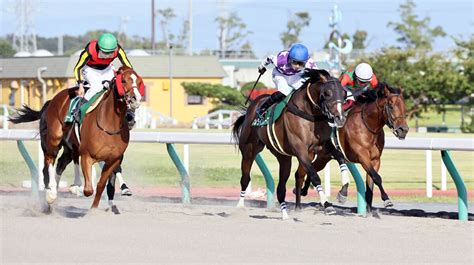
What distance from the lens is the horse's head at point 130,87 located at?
10.8 metres

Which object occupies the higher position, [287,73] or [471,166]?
[287,73]

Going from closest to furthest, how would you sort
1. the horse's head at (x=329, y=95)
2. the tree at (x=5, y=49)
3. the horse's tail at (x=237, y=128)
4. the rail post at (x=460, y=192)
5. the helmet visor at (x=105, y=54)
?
the horse's head at (x=329, y=95) < the rail post at (x=460, y=192) < the helmet visor at (x=105, y=54) < the horse's tail at (x=237, y=128) < the tree at (x=5, y=49)

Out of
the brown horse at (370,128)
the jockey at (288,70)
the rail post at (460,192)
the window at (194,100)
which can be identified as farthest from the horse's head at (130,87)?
the window at (194,100)

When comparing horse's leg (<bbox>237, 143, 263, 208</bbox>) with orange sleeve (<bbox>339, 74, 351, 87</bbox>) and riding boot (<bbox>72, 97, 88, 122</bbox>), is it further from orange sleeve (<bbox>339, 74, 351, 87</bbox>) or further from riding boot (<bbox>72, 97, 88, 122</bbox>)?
riding boot (<bbox>72, 97, 88, 122</bbox>)

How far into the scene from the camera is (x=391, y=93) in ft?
37.7

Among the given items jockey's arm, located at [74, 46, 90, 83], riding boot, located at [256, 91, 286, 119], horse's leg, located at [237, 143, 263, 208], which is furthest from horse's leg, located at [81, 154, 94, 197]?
riding boot, located at [256, 91, 286, 119]

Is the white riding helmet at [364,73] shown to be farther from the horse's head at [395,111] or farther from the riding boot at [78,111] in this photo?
the riding boot at [78,111]

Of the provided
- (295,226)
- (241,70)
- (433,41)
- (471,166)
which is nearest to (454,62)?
(241,70)

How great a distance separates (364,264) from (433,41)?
88.1 metres

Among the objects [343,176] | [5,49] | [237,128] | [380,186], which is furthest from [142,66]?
[380,186]

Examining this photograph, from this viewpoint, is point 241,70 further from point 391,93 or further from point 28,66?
point 391,93

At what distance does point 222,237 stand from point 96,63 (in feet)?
10.7

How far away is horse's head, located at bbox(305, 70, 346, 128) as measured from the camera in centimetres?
1071

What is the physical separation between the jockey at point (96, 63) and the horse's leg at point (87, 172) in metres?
0.60
